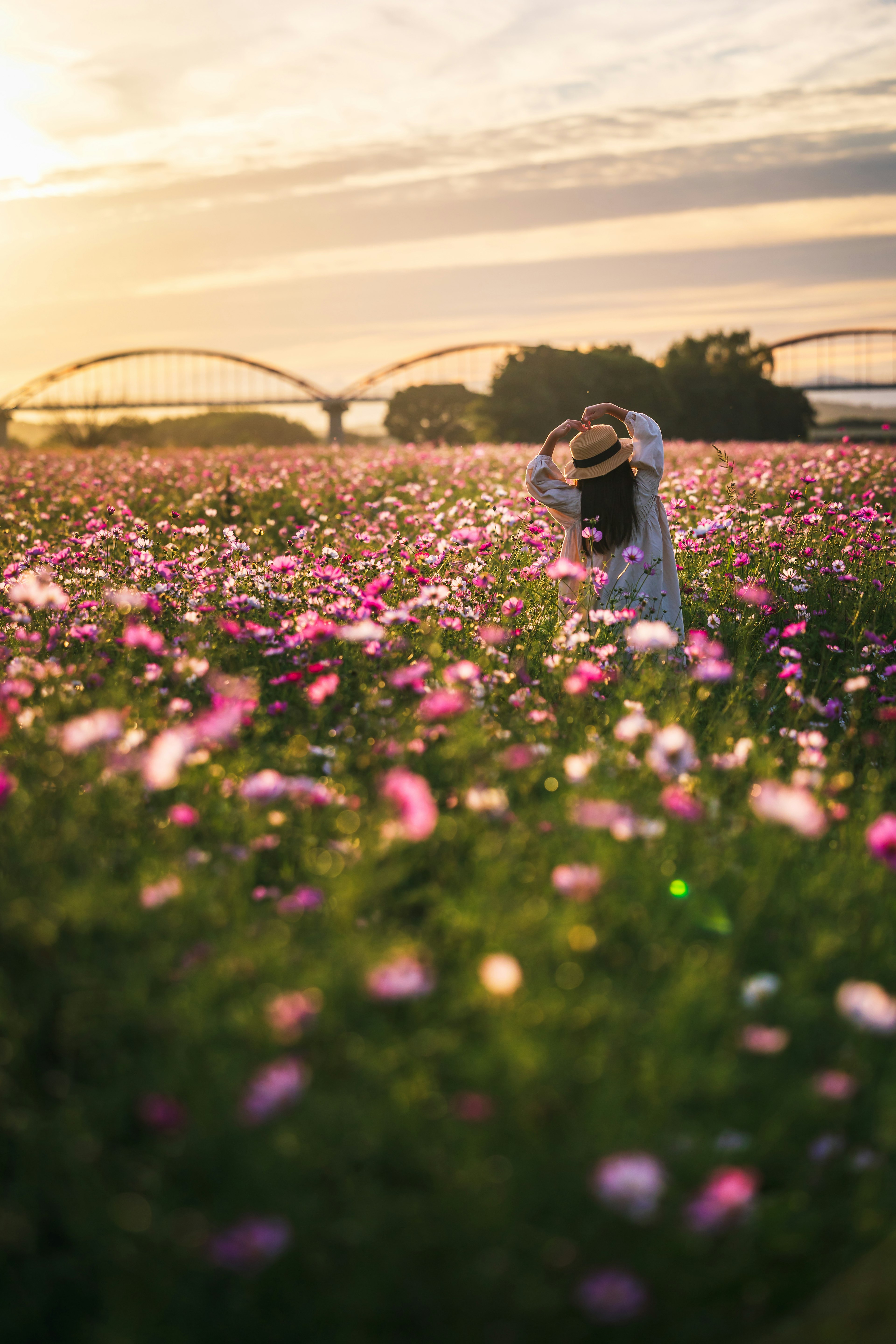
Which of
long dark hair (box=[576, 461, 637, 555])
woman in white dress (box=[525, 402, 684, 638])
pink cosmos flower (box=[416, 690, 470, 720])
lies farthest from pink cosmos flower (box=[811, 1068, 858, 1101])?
long dark hair (box=[576, 461, 637, 555])

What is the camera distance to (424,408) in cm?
5981

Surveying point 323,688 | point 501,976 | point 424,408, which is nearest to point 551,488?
point 323,688

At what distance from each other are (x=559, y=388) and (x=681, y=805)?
4267 cm

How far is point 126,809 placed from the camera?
9.00 feet

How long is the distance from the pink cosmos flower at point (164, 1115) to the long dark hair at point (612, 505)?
441 centimetres

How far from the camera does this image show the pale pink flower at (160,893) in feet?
7.30

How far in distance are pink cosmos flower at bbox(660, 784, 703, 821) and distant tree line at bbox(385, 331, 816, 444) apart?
→ 36.6 meters

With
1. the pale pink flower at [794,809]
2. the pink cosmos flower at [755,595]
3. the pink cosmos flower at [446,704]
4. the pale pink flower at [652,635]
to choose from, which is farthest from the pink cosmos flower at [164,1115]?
the pink cosmos flower at [755,595]

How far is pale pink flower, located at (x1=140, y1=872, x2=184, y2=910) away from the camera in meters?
2.22

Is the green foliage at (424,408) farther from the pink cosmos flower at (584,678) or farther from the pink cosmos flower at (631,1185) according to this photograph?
the pink cosmos flower at (631,1185)

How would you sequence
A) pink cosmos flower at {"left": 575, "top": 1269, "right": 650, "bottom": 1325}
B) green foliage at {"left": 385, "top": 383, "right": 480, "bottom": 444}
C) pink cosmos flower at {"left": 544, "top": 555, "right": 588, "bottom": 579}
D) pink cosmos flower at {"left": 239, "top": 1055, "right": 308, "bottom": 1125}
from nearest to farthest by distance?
1. pink cosmos flower at {"left": 575, "top": 1269, "right": 650, "bottom": 1325}
2. pink cosmos flower at {"left": 239, "top": 1055, "right": 308, "bottom": 1125}
3. pink cosmos flower at {"left": 544, "top": 555, "right": 588, "bottom": 579}
4. green foliage at {"left": 385, "top": 383, "right": 480, "bottom": 444}

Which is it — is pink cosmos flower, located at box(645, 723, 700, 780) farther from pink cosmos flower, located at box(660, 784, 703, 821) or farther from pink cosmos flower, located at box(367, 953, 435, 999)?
pink cosmos flower, located at box(367, 953, 435, 999)

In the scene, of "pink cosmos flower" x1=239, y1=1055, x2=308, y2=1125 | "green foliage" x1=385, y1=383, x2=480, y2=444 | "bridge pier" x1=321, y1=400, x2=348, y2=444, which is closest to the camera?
"pink cosmos flower" x1=239, y1=1055, x2=308, y2=1125

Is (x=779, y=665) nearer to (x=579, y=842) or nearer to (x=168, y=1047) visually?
(x=579, y=842)
